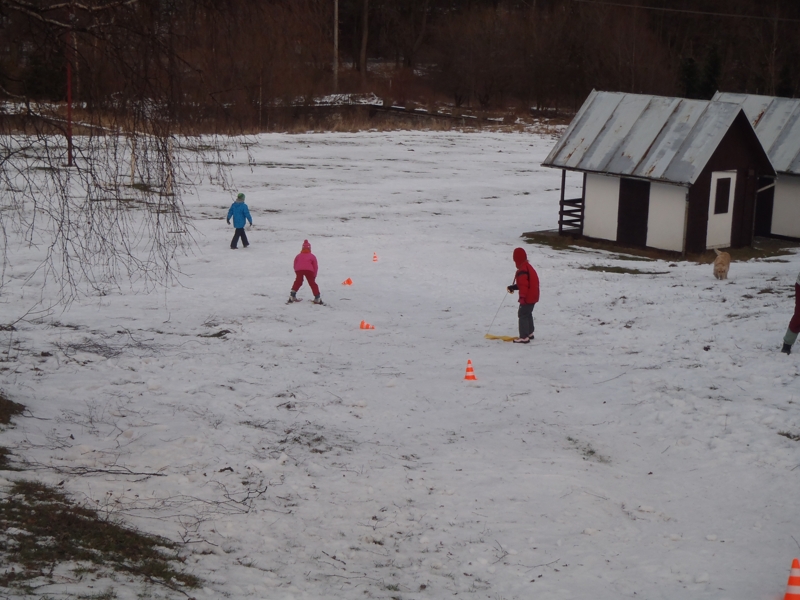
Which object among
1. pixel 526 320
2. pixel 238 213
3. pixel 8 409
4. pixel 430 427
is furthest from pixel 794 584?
pixel 238 213

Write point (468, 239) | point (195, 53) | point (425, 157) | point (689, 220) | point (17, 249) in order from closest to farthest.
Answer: point (195, 53) < point (17, 249) < point (689, 220) < point (468, 239) < point (425, 157)

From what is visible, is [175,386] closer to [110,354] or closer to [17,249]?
[110,354]

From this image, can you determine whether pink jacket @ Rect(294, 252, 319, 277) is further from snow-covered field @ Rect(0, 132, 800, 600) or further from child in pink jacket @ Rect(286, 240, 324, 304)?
snow-covered field @ Rect(0, 132, 800, 600)

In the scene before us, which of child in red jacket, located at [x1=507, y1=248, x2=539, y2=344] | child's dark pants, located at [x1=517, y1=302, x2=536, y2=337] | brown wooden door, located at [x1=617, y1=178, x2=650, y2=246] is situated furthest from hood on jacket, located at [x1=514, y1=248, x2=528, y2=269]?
brown wooden door, located at [x1=617, y1=178, x2=650, y2=246]

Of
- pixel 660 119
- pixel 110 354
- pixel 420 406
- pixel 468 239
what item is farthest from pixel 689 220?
pixel 110 354

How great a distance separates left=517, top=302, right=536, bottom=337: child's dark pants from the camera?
637 inches

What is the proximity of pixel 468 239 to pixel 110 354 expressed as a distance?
14816 mm

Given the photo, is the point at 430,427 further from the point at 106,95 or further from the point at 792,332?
the point at 792,332

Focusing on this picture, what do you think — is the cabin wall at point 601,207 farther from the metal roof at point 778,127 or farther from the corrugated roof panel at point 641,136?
the metal roof at point 778,127

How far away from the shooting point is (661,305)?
1889 centimetres

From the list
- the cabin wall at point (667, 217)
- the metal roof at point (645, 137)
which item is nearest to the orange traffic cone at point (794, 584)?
the metal roof at point (645, 137)

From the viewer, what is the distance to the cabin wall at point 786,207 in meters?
28.5

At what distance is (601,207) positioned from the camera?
27.5 m

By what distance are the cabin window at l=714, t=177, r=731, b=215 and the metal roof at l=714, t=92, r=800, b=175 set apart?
8.87ft
